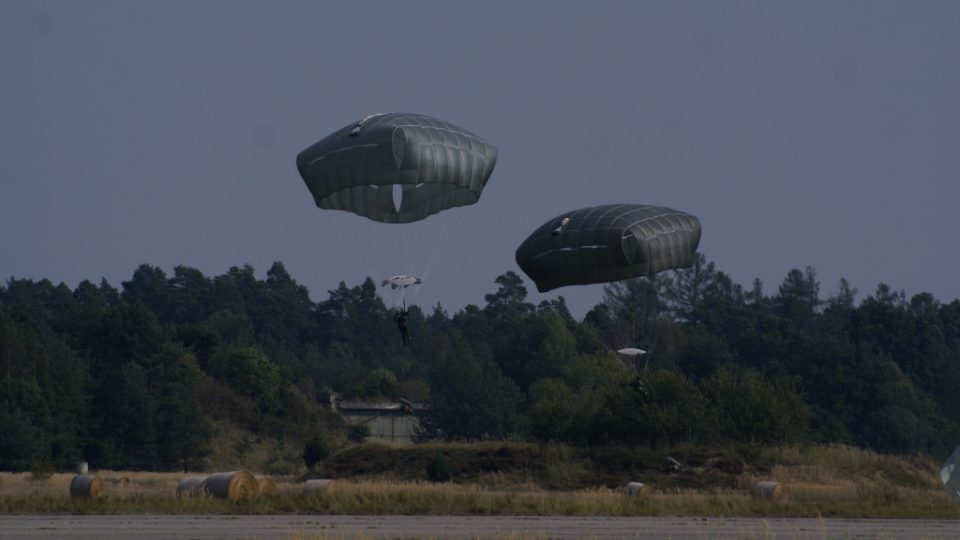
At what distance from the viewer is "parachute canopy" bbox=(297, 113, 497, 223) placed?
3631 centimetres

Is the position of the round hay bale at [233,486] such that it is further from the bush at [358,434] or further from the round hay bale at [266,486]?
the bush at [358,434]

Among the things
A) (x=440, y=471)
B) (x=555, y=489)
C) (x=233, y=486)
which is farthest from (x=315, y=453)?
(x=233, y=486)

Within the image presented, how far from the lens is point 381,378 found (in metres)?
124

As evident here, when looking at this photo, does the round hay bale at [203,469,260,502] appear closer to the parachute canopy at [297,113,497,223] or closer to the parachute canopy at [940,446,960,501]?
the parachute canopy at [297,113,497,223]

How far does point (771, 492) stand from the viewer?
135 ft

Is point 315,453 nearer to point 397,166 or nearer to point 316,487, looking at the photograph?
point 316,487

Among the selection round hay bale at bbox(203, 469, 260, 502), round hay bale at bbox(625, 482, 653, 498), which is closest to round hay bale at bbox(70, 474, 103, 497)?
round hay bale at bbox(203, 469, 260, 502)

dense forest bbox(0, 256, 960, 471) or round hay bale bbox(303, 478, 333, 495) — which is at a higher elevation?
dense forest bbox(0, 256, 960, 471)

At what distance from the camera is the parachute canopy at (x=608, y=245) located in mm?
39469

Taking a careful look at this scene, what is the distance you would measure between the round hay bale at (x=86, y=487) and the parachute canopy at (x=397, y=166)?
938 cm

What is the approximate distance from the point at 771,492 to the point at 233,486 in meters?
15.3

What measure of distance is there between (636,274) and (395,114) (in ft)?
26.4

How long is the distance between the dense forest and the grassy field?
3959 millimetres

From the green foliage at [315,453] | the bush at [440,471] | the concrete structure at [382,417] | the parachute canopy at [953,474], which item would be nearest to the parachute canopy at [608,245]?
the parachute canopy at [953,474]
